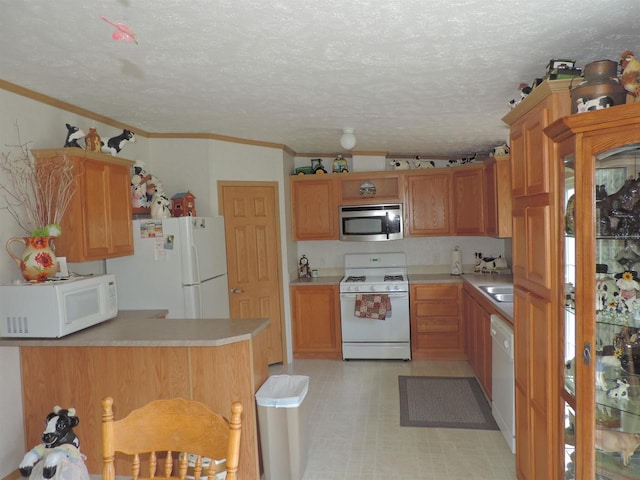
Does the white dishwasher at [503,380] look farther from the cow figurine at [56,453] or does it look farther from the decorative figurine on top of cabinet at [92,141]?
the decorative figurine on top of cabinet at [92,141]

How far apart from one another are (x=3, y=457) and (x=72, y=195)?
154cm

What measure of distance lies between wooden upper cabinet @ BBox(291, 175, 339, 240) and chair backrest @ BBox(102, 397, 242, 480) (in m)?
3.73

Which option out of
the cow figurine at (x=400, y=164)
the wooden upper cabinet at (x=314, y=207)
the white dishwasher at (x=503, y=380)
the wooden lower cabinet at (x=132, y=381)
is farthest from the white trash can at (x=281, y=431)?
the cow figurine at (x=400, y=164)

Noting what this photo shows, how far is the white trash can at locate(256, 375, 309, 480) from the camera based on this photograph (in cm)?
250

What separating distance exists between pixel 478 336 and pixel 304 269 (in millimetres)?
2207

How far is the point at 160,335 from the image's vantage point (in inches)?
98.7

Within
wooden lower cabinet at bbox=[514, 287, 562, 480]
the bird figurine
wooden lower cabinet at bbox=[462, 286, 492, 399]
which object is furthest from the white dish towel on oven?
the bird figurine

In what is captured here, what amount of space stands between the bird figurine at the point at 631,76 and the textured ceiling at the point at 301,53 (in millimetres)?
214

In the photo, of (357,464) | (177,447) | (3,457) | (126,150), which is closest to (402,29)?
(177,447)

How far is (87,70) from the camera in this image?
2350 mm

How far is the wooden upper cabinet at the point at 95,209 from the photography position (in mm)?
2734

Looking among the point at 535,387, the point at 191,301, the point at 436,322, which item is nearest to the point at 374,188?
the point at 436,322

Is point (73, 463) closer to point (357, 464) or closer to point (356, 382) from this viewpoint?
point (357, 464)

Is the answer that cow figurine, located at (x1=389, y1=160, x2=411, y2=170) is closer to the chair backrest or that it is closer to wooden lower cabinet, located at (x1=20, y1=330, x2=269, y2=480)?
wooden lower cabinet, located at (x1=20, y1=330, x2=269, y2=480)
